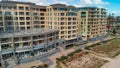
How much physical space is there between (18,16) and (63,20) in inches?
855

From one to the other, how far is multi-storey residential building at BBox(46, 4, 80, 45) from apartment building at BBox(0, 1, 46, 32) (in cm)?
625

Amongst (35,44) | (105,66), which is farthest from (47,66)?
(105,66)

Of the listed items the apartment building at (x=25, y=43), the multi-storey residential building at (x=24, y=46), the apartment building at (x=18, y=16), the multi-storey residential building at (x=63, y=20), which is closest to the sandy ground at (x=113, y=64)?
the multi-storey residential building at (x=24, y=46)

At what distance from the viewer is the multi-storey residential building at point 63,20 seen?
2739 inches

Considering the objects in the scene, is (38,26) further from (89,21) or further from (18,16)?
(89,21)

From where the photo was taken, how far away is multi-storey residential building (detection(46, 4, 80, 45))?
69562 mm

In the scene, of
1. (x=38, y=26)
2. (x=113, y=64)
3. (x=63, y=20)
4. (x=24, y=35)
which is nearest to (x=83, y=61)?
(x=113, y=64)

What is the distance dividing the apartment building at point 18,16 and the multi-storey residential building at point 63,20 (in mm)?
6247

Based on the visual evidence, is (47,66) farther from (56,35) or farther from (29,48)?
(56,35)

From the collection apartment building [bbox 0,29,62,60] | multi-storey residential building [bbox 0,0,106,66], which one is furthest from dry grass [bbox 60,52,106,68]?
apartment building [bbox 0,29,62,60]

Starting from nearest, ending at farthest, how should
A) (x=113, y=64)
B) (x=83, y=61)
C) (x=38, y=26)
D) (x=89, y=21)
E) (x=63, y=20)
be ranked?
(x=113, y=64), (x=83, y=61), (x=63, y=20), (x=38, y=26), (x=89, y=21)

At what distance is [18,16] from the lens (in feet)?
209

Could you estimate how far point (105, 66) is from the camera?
47188 millimetres

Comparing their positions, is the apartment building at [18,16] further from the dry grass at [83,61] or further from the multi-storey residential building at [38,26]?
the dry grass at [83,61]
